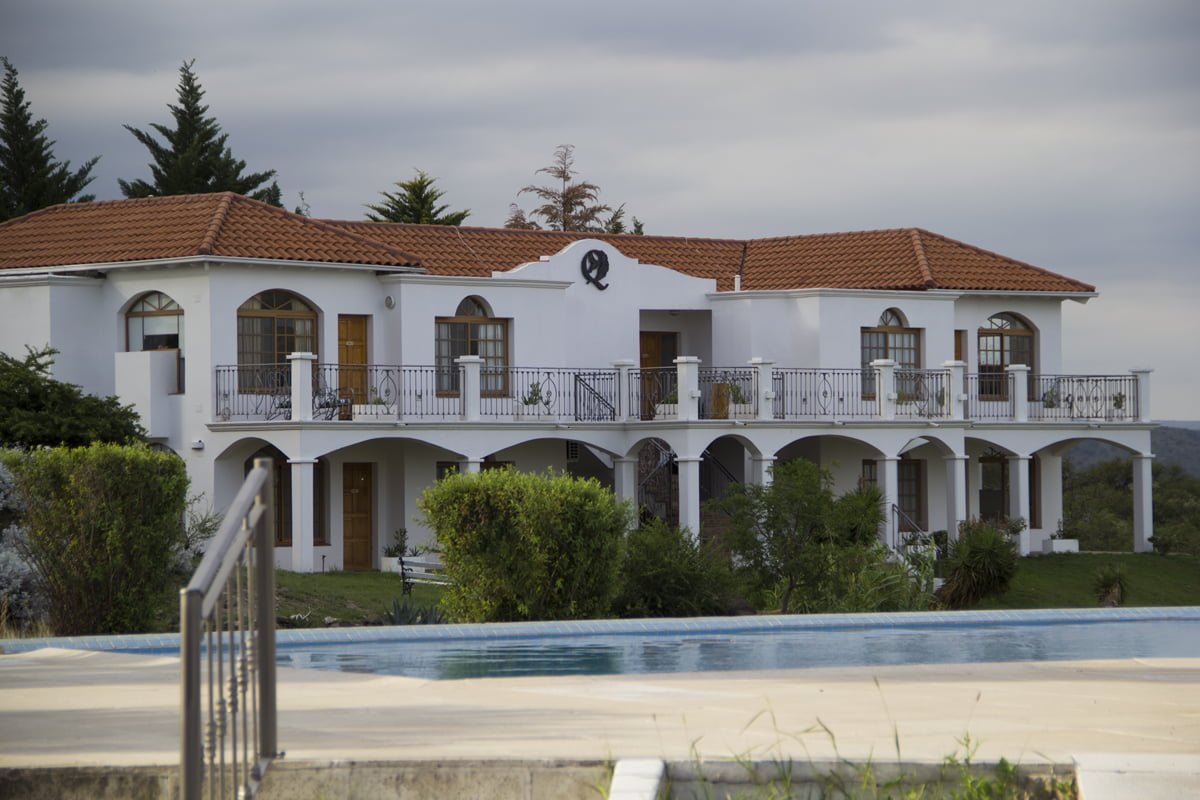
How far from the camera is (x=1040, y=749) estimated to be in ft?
24.5

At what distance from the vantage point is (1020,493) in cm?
3847

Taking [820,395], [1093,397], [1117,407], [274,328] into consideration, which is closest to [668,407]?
[820,395]

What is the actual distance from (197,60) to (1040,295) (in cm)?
2869

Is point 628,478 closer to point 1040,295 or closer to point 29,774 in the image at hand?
point 1040,295

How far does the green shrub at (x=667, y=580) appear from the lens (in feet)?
67.9

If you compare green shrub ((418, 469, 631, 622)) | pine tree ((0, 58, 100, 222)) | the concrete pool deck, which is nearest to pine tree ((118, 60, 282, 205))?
pine tree ((0, 58, 100, 222))

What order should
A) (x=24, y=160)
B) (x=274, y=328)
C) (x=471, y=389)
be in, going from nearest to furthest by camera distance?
(x=471, y=389) → (x=274, y=328) → (x=24, y=160)

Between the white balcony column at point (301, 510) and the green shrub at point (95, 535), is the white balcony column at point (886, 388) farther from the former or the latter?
the green shrub at point (95, 535)

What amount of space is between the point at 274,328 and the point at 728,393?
886cm


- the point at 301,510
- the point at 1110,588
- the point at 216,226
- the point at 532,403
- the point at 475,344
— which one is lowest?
the point at 1110,588

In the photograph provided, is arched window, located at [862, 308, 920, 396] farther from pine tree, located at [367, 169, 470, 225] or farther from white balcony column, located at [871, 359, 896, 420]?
pine tree, located at [367, 169, 470, 225]

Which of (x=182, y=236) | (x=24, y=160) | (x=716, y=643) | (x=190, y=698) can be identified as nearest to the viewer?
(x=190, y=698)

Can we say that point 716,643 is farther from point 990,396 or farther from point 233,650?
point 990,396

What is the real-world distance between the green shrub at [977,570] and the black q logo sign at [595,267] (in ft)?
33.6
